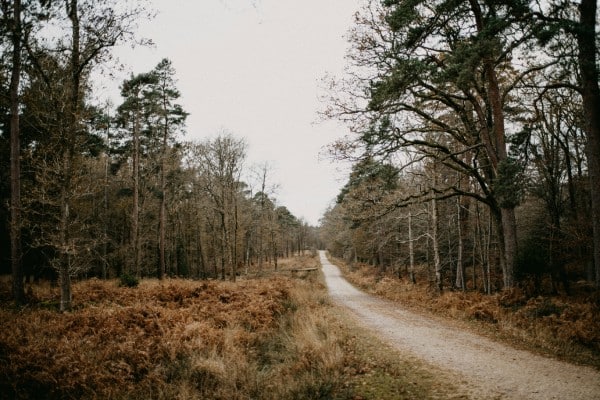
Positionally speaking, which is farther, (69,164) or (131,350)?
(69,164)

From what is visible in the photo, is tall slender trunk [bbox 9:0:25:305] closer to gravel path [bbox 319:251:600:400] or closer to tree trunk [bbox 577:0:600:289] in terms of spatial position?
gravel path [bbox 319:251:600:400]

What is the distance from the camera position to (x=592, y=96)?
25.9 ft

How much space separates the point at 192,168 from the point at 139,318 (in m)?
22.9

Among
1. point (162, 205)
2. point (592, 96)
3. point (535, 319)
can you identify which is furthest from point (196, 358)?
point (162, 205)

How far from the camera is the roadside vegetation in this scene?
5613 millimetres

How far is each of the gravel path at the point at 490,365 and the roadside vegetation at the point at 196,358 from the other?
0.59 m

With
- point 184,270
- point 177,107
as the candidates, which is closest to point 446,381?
point 177,107

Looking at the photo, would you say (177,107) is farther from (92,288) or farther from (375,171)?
(375,171)

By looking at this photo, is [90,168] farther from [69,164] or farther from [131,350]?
[131,350]

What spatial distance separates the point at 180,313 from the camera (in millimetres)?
9656

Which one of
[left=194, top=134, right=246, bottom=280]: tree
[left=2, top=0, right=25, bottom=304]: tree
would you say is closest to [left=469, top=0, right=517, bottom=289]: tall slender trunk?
[left=2, top=0, right=25, bottom=304]: tree

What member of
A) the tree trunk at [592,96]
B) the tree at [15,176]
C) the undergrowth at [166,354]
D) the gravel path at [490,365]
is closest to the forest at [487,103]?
the tree trunk at [592,96]

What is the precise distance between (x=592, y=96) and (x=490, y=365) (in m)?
7.07

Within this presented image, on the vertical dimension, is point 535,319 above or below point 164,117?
below
